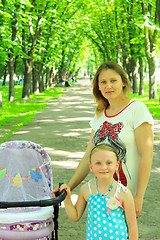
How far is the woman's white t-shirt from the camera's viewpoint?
2.49 m

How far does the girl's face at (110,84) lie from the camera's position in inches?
101

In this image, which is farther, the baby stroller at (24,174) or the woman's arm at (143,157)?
the baby stroller at (24,174)

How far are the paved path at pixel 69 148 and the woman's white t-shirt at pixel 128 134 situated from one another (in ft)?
5.82

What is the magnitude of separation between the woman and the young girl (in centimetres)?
14

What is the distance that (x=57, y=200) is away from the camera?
7.73ft

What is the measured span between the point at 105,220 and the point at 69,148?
20.3 ft

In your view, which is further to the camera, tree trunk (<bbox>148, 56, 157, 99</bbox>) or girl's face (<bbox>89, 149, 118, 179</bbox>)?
tree trunk (<bbox>148, 56, 157, 99</bbox>)

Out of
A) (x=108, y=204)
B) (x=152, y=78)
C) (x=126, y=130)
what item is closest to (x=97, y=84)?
(x=126, y=130)

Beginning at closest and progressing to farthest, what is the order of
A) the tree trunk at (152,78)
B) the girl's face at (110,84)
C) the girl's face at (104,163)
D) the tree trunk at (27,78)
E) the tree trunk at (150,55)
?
1. the girl's face at (104,163)
2. the girl's face at (110,84)
3. the tree trunk at (150,55)
4. the tree trunk at (152,78)
5. the tree trunk at (27,78)

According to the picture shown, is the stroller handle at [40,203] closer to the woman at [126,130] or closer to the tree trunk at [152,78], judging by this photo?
the woman at [126,130]

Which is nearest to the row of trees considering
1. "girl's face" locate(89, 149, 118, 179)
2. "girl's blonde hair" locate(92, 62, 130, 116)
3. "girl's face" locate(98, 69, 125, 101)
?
"girl's blonde hair" locate(92, 62, 130, 116)

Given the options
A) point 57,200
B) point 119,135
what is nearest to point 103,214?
point 57,200

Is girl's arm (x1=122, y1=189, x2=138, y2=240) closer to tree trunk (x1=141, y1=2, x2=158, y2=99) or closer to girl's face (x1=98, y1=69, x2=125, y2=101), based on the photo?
girl's face (x1=98, y1=69, x2=125, y2=101)

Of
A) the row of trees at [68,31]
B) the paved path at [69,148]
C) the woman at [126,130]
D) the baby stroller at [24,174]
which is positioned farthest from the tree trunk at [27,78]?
the woman at [126,130]
